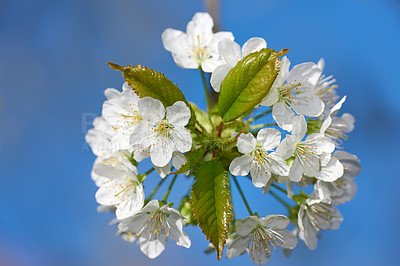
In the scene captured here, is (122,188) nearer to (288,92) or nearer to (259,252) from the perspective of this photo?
(259,252)

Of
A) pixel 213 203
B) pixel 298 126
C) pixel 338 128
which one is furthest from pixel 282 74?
pixel 213 203

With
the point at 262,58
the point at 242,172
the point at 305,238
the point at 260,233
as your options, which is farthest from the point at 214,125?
the point at 305,238

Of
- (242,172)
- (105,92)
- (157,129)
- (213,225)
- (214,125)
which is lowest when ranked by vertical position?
(213,225)

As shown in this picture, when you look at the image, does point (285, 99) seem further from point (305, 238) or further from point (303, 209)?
point (305, 238)

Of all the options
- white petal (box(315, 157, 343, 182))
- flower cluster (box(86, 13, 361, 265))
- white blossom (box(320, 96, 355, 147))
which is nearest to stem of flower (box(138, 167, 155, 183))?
flower cluster (box(86, 13, 361, 265))

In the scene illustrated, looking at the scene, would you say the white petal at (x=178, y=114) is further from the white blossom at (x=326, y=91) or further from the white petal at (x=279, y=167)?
the white blossom at (x=326, y=91)

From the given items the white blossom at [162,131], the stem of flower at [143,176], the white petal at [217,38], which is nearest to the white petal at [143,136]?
the white blossom at [162,131]

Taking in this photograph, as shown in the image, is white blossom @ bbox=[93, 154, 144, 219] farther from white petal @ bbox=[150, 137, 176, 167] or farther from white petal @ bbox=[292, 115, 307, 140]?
white petal @ bbox=[292, 115, 307, 140]
